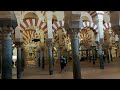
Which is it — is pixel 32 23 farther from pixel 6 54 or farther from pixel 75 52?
pixel 6 54

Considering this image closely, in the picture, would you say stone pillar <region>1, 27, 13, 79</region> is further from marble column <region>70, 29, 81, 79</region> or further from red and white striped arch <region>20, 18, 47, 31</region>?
red and white striped arch <region>20, 18, 47, 31</region>

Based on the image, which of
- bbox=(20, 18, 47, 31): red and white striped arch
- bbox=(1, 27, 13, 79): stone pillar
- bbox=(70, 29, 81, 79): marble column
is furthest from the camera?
bbox=(20, 18, 47, 31): red and white striped arch

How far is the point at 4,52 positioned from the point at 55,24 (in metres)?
5.67

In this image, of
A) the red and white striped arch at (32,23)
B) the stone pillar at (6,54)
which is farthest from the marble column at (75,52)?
the red and white striped arch at (32,23)

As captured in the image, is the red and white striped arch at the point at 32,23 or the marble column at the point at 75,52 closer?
the marble column at the point at 75,52

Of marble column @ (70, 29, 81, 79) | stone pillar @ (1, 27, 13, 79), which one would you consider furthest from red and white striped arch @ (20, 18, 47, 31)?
stone pillar @ (1, 27, 13, 79)

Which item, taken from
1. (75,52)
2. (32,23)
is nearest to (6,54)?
(75,52)

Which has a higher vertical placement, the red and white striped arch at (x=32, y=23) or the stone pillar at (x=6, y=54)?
the red and white striped arch at (x=32, y=23)

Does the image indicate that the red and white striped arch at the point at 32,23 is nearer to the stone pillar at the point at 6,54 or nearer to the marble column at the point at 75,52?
the marble column at the point at 75,52

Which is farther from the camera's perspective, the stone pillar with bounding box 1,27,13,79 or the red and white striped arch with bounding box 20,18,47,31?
the red and white striped arch with bounding box 20,18,47,31

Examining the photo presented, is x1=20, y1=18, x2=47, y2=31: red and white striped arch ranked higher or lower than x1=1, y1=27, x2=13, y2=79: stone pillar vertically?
higher

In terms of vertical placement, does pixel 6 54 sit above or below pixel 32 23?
below
